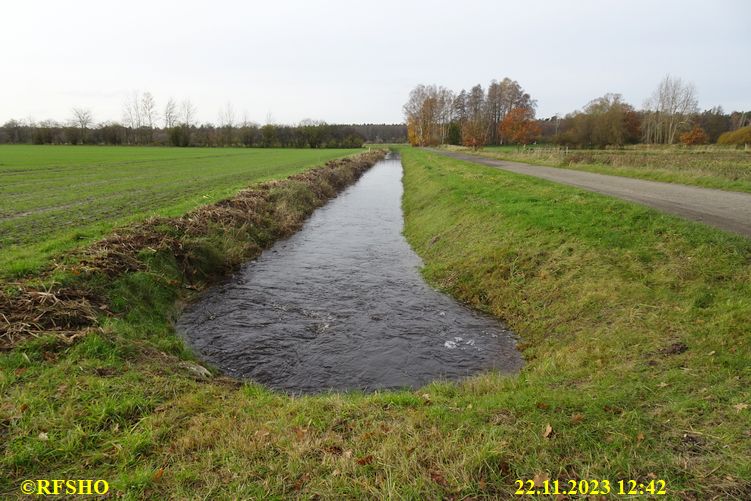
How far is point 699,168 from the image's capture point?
23578 mm

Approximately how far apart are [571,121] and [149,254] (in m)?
96.6

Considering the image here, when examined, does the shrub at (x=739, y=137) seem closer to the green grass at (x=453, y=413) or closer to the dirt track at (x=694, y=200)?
the dirt track at (x=694, y=200)

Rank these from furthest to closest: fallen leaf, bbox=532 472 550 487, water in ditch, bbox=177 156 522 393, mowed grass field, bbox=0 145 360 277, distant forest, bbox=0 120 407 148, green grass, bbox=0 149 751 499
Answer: distant forest, bbox=0 120 407 148 → mowed grass field, bbox=0 145 360 277 → water in ditch, bbox=177 156 522 393 → green grass, bbox=0 149 751 499 → fallen leaf, bbox=532 472 550 487

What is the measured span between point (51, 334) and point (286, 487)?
491 centimetres

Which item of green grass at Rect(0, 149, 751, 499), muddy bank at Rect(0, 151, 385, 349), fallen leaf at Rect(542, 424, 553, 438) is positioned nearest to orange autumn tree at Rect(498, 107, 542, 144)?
muddy bank at Rect(0, 151, 385, 349)

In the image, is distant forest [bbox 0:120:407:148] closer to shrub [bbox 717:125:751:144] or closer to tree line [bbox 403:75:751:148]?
tree line [bbox 403:75:751:148]

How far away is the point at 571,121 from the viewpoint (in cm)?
8950

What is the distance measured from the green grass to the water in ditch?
809 millimetres

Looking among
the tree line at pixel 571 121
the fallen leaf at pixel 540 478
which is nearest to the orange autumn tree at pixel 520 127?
the tree line at pixel 571 121

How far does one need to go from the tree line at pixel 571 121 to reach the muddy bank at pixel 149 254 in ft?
189

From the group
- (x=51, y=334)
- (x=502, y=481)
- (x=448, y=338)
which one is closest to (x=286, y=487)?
(x=502, y=481)

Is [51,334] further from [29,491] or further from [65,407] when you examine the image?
[29,491]

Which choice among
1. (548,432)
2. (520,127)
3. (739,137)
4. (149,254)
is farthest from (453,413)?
(520,127)

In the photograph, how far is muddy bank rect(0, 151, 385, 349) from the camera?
22.3 feet
